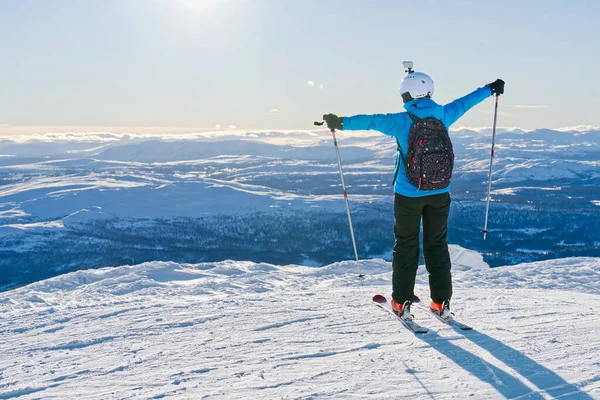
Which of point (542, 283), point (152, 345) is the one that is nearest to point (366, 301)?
point (152, 345)

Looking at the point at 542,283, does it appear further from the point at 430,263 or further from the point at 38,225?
the point at 38,225

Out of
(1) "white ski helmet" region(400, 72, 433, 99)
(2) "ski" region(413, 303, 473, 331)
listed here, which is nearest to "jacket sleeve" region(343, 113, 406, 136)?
(1) "white ski helmet" region(400, 72, 433, 99)

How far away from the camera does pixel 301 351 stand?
4.66 meters

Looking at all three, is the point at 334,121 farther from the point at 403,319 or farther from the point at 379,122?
the point at 403,319

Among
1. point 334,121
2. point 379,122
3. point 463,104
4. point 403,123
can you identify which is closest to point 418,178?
point 403,123

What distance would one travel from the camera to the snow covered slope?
12.1ft

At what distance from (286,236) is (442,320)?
119289 millimetres

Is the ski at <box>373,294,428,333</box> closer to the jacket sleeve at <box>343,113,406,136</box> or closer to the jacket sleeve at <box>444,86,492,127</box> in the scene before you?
the jacket sleeve at <box>343,113,406,136</box>

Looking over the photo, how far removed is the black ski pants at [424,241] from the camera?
520 centimetres

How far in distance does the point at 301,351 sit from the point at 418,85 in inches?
120

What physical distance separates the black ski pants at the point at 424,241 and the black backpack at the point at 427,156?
0.69 feet

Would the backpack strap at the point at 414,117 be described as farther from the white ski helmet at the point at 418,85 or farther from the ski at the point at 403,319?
the ski at the point at 403,319

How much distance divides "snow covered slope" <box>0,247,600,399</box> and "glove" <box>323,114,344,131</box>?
226cm

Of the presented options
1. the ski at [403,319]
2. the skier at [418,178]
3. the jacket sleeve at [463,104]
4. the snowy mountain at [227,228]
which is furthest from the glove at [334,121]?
the snowy mountain at [227,228]
